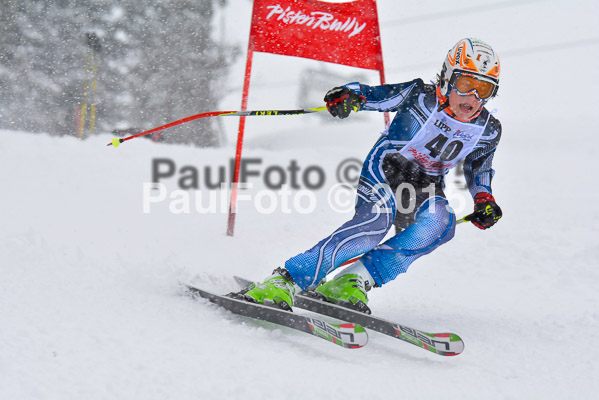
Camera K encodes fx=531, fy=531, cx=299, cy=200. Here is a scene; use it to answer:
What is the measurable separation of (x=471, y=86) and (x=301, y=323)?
1612 mm

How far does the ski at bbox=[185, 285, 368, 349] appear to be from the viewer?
2400 mm

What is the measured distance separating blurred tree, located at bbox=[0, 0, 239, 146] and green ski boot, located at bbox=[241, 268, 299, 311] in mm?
16988

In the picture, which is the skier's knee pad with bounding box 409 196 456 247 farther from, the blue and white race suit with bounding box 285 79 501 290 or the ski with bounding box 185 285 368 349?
the ski with bounding box 185 285 368 349

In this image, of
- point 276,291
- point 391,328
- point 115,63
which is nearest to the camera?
point 391,328

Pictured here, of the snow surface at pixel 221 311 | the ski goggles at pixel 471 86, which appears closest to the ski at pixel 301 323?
the snow surface at pixel 221 311

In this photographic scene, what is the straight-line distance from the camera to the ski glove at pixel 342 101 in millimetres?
3025

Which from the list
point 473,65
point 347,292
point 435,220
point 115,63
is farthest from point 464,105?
point 115,63

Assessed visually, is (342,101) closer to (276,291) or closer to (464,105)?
(464,105)

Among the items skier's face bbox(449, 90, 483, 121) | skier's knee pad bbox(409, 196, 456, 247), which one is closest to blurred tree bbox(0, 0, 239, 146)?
skier's knee pad bbox(409, 196, 456, 247)

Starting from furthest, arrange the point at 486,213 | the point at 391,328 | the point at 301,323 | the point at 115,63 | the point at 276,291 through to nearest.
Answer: the point at 115,63 → the point at 486,213 → the point at 276,291 → the point at 391,328 → the point at 301,323

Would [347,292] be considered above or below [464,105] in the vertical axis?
below

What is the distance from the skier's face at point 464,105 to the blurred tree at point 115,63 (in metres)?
17.0

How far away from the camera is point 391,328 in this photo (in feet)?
8.67

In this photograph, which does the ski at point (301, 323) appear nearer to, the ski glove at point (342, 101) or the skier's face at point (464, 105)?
the ski glove at point (342, 101)
